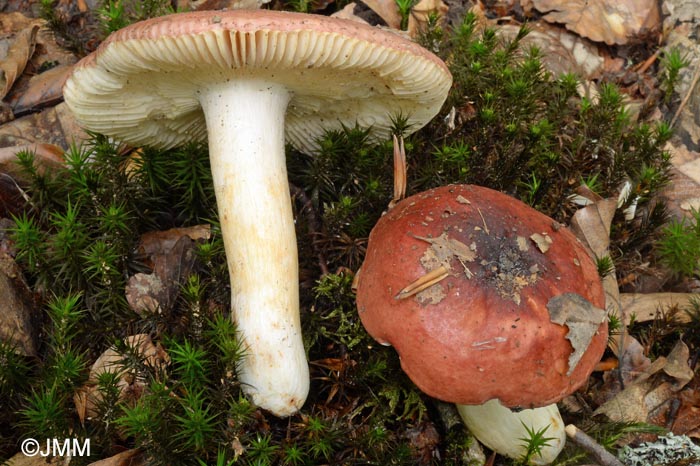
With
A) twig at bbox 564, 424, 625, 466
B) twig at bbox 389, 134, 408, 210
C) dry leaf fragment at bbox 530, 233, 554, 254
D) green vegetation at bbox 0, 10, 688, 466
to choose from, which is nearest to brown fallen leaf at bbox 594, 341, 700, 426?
twig at bbox 564, 424, 625, 466

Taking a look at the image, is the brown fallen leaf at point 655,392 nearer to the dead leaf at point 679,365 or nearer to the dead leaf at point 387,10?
the dead leaf at point 679,365

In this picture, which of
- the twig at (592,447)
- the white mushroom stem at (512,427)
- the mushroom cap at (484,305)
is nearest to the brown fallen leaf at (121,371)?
the mushroom cap at (484,305)

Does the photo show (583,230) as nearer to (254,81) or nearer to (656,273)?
(656,273)

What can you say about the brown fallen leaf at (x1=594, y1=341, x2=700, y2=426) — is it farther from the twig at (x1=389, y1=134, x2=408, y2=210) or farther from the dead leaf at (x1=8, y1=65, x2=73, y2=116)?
the dead leaf at (x1=8, y1=65, x2=73, y2=116)

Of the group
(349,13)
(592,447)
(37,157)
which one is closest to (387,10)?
(349,13)

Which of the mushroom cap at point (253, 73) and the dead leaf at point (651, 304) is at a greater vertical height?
the mushroom cap at point (253, 73)

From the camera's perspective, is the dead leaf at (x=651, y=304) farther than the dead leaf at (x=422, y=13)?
No

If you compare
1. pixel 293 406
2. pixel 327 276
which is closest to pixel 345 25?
pixel 327 276

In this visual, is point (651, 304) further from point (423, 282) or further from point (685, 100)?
point (685, 100)
